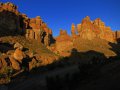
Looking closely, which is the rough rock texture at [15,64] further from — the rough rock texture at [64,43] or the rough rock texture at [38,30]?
the rough rock texture at [38,30]

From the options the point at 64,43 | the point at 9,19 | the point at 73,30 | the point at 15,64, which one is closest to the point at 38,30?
the point at 64,43

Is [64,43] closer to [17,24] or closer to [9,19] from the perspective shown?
[17,24]

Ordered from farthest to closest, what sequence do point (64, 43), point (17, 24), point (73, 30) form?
point (73, 30), point (64, 43), point (17, 24)

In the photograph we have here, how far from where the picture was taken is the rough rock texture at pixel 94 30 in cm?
13838

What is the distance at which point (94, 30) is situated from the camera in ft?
481

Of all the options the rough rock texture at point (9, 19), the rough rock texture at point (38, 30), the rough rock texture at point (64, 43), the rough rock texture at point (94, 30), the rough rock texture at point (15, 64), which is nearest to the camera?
the rough rock texture at point (15, 64)

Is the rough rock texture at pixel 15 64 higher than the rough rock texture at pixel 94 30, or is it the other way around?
the rough rock texture at pixel 94 30

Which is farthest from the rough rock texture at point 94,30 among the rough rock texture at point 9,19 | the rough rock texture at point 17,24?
the rough rock texture at point 9,19

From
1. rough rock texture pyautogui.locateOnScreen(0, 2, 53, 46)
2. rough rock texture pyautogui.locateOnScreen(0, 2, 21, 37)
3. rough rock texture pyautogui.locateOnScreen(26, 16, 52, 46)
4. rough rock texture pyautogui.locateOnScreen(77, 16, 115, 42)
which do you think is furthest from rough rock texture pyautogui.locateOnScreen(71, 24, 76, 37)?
rough rock texture pyautogui.locateOnScreen(0, 2, 21, 37)

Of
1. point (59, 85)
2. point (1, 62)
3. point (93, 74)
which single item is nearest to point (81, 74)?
point (93, 74)

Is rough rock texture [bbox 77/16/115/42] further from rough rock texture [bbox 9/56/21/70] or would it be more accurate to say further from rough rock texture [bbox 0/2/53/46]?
rough rock texture [bbox 9/56/21/70]

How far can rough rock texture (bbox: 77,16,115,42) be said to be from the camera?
138375 millimetres

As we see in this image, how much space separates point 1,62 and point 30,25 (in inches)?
2745

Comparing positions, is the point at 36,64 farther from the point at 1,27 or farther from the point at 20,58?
the point at 1,27
